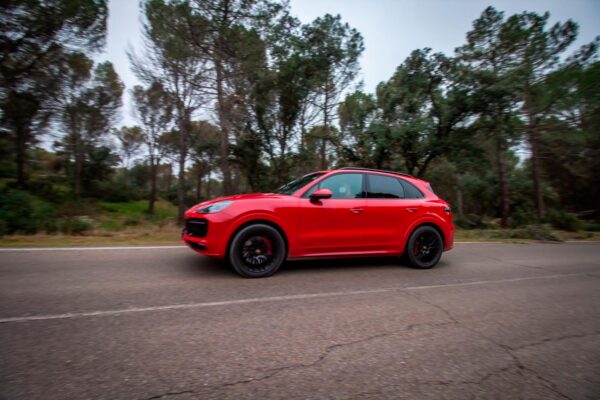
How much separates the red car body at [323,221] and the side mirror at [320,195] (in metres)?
0.08

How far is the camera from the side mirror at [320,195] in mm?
4613

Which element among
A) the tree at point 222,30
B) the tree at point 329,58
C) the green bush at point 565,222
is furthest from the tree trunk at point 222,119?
the green bush at point 565,222

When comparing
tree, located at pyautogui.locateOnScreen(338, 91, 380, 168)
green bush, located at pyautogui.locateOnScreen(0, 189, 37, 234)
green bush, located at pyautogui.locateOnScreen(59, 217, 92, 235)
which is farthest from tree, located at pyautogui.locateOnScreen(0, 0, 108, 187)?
tree, located at pyautogui.locateOnScreen(338, 91, 380, 168)

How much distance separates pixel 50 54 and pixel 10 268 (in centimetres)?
1583

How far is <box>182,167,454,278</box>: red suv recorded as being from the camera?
4312 mm

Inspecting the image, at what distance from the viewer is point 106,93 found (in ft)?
90.8

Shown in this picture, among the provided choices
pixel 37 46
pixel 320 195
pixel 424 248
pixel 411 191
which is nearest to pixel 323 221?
pixel 320 195

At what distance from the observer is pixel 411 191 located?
223 inches

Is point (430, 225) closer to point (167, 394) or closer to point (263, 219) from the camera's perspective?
point (263, 219)

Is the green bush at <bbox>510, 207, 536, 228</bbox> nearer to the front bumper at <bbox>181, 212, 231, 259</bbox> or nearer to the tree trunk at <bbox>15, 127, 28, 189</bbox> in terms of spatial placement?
the front bumper at <bbox>181, 212, 231, 259</bbox>

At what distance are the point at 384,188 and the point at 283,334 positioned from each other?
3.43 m

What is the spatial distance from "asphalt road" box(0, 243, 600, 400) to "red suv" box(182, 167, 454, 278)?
403 millimetres

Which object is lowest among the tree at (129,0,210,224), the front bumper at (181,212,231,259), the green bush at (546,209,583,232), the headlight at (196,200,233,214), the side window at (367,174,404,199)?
the green bush at (546,209,583,232)

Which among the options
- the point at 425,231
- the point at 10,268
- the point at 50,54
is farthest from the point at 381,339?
the point at 50,54
